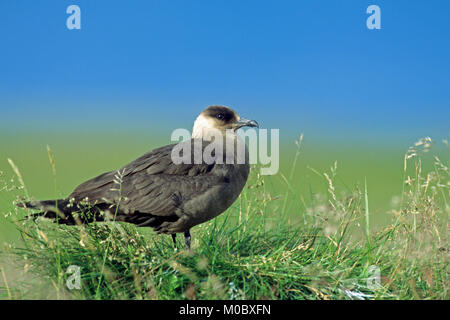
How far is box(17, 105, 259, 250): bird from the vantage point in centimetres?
564

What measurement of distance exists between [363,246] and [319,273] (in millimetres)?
1022

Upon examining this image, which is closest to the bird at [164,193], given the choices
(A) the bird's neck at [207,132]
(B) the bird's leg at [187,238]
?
(B) the bird's leg at [187,238]

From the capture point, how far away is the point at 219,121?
267 inches

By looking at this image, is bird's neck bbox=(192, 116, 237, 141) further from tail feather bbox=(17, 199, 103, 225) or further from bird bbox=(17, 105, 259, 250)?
tail feather bbox=(17, 199, 103, 225)

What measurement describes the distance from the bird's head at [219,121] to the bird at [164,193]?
63cm

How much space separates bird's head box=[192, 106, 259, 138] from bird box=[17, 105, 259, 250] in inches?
24.9

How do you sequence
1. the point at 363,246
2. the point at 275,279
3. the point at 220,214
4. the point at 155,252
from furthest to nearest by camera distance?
1. the point at 220,214
2. the point at 363,246
3. the point at 155,252
4. the point at 275,279

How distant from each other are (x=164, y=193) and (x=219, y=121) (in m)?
1.55

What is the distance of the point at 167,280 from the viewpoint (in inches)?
182

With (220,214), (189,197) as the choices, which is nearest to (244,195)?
(220,214)

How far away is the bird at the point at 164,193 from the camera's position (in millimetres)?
5641

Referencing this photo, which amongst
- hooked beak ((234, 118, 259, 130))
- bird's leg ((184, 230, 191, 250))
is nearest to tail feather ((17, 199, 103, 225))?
bird's leg ((184, 230, 191, 250))

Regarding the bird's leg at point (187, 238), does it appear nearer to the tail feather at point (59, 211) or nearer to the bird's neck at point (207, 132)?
the tail feather at point (59, 211)
